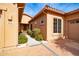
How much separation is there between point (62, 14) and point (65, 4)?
46.5 inches

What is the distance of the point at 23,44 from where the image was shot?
23.7 feet

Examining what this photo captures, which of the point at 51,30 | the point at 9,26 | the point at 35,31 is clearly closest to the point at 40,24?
the point at 35,31

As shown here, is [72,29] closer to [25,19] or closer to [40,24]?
[40,24]

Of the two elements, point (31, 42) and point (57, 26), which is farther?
point (57, 26)

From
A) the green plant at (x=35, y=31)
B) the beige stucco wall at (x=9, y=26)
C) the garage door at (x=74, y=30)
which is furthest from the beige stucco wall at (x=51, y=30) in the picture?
the beige stucco wall at (x=9, y=26)

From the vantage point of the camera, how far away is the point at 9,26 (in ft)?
23.1

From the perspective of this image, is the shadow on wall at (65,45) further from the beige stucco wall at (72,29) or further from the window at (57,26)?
the beige stucco wall at (72,29)

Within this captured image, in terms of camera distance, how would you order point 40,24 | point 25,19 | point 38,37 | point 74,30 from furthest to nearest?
point 74,30 → point 25,19 → point 40,24 → point 38,37

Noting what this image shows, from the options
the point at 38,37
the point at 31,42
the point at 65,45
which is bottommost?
the point at 65,45

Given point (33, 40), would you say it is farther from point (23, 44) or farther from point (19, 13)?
point (19, 13)

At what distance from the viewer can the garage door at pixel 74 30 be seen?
8.38 m

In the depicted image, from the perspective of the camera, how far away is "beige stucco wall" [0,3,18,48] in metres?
6.74

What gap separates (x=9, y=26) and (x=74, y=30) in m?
4.00

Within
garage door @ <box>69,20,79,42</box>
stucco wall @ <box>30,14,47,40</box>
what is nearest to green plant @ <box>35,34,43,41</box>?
stucco wall @ <box>30,14,47,40</box>
